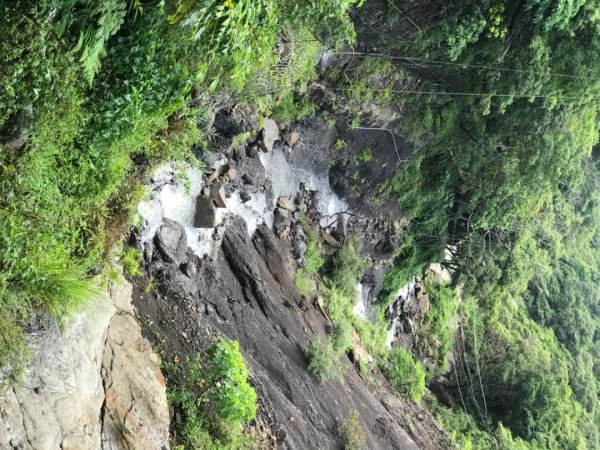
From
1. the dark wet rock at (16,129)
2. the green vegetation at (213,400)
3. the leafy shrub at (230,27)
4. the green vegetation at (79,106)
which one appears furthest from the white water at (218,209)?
the dark wet rock at (16,129)

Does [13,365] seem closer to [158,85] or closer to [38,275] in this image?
[38,275]

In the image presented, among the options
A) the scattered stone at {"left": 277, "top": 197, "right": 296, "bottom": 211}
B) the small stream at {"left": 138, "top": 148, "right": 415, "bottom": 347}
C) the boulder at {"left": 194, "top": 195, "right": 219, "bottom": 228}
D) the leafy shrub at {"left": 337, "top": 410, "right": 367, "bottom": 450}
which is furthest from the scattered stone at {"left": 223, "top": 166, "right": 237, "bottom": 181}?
the leafy shrub at {"left": 337, "top": 410, "right": 367, "bottom": 450}

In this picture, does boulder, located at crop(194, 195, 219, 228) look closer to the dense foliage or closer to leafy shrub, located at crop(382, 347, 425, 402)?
the dense foliage

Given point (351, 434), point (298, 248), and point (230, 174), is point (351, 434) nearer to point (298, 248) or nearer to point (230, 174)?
point (298, 248)

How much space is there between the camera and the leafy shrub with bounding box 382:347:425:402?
46.0ft

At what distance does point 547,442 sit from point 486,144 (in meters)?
12.6

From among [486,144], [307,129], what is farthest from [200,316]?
[486,144]

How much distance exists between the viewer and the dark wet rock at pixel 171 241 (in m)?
7.12

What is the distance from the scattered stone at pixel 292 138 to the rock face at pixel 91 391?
19.1ft

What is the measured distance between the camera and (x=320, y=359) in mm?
9500

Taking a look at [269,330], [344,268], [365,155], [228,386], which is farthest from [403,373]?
[228,386]

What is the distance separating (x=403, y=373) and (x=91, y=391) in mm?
11344

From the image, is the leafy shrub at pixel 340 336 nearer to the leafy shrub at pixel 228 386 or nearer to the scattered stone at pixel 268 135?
the scattered stone at pixel 268 135

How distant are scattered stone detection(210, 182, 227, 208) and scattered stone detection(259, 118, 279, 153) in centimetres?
157
